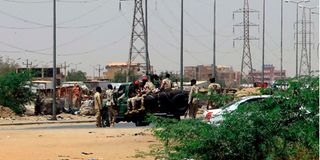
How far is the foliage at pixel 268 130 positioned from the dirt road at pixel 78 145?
443 centimetres

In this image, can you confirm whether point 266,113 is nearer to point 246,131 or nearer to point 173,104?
point 246,131

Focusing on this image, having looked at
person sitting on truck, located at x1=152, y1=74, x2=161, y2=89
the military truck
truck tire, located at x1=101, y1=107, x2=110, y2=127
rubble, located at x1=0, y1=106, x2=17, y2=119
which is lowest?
rubble, located at x1=0, y1=106, x2=17, y2=119

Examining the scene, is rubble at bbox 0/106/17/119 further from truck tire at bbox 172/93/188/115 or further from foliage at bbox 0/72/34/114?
truck tire at bbox 172/93/188/115

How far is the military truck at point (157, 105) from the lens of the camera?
29703 millimetres

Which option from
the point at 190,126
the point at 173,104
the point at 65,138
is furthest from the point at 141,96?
the point at 190,126

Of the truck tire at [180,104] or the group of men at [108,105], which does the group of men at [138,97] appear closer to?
the group of men at [108,105]

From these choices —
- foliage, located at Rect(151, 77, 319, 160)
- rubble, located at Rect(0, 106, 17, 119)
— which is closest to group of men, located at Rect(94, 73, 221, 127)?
rubble, located at Rect(0, 106, 17, 119)

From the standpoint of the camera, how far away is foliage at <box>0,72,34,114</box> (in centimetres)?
4769

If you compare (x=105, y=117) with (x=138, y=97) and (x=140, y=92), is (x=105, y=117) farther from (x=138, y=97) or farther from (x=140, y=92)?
(x=138, y=97)

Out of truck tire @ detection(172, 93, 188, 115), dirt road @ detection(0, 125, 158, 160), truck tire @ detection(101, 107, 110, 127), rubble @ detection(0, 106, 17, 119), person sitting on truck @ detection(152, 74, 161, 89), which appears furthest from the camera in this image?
rubble @ detection(0, 106, 17, 119)

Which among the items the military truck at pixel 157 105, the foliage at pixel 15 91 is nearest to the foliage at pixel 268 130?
the military truck at pixel 157 105

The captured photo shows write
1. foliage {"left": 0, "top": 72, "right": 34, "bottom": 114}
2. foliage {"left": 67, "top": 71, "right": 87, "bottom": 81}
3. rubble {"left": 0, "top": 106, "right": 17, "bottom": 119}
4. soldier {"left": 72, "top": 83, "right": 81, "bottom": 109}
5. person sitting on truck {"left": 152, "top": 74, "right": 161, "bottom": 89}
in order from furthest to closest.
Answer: foliage {"left": 67, "top": 71, "right": 87, "bottom": 81}
soldier {"left": 72, "top": 83, "right": 81, "bottom": 109}
foliage {"left": 0, "top": 72, "right": 34, "bottom": 114}
rubble {"left": 0, "top": 106, "right": 17, "bottom": 119}
person sitting on truck {"left": 152, "top": 74, "right": 161, "bottom": 89}

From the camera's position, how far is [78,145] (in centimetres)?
2195

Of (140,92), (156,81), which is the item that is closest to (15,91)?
(156,81)
